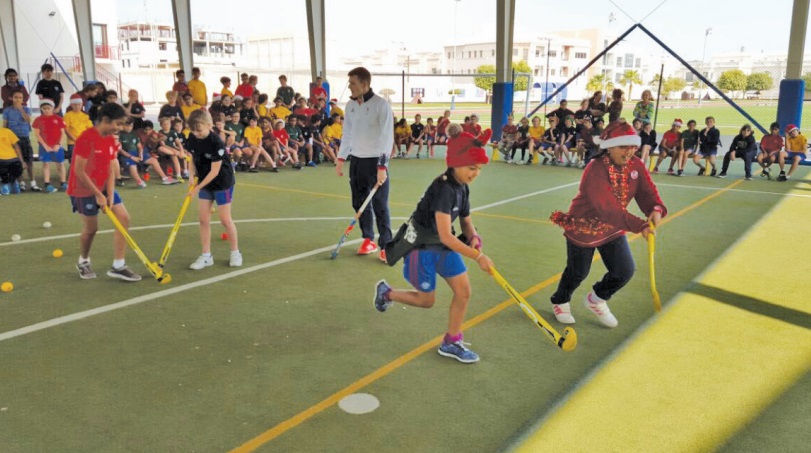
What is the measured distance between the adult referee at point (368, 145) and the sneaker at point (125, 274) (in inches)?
98.0

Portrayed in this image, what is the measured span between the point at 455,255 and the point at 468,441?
4.27ft

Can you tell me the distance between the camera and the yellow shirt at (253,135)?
15.0 m

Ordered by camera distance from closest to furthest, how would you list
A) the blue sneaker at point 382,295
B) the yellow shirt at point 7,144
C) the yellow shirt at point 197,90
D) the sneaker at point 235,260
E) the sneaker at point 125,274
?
the blue sneaker at point 382,295
the sneaker at point 125,274
the sneaker at point 235,260
the yellow shirt at point 7,144
the yellow shirt at point 197,90

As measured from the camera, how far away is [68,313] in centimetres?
537

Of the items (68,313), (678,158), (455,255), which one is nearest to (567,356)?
(455,255)

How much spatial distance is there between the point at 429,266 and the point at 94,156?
369 centimetres

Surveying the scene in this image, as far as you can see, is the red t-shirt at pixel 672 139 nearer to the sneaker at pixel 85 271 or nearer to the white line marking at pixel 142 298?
the white line marking at pixel 142 298

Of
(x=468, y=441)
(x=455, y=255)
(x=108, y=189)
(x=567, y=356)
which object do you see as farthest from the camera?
(x=108, y=189)

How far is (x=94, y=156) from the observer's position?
5.95 metres

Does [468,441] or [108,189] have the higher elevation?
[108,189]

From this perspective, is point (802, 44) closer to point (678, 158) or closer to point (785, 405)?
point (678, 158)

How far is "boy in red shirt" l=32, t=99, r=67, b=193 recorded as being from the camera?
1170 cm

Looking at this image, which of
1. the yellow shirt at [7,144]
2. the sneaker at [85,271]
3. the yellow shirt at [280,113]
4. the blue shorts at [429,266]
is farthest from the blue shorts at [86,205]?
the yellow shirt at [280,113]


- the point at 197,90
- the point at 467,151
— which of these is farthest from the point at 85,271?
the point at 197,90
